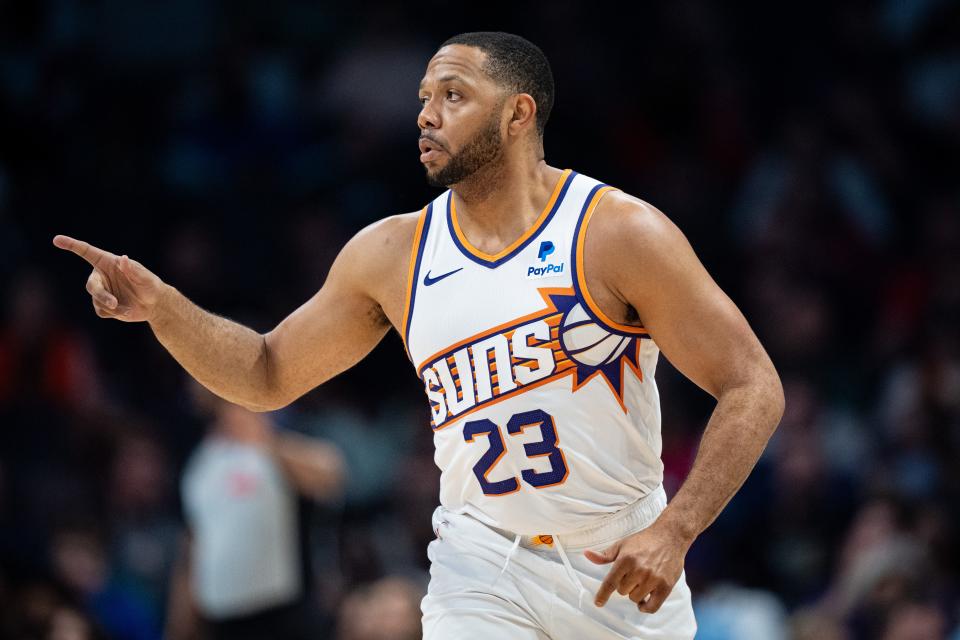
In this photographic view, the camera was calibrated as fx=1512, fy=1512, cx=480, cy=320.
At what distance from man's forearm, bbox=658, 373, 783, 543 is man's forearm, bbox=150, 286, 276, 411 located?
1.46 meters

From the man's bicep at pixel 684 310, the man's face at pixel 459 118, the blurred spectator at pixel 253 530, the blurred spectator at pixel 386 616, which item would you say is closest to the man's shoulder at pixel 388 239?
the man's face at pixel 459 118

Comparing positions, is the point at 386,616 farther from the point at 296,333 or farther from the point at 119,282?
the point at 119,282

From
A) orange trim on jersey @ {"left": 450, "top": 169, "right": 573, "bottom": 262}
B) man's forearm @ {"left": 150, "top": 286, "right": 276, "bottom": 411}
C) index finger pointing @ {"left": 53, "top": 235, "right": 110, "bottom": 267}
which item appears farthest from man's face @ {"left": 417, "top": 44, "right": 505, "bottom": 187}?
index finger pointing @ {"left": 53, "top": 235, "right": 110, "bottom": 267}

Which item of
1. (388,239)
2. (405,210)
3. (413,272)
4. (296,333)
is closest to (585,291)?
(413,272)

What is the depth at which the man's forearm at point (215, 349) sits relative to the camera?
4500 mm

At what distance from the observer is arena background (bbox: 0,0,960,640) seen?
895 centimetres

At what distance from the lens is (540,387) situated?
420 centimetres

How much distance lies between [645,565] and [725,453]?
421mm

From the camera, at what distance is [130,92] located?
37.5 ft

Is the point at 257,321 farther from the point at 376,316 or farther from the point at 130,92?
the point at 376,316

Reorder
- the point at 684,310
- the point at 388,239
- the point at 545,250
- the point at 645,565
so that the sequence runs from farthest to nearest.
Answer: the point at 388,239 < the point at 545,250 < the point at 684,310 < the point at 645,565

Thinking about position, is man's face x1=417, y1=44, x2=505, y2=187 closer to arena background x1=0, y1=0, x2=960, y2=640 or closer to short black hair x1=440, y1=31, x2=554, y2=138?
short black hair x1=440, y1=31, x2=554, y2=138

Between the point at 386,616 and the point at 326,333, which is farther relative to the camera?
the point at 386,616

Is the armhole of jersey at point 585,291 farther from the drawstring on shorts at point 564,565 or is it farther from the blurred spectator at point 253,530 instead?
the blurred spectator at point 253,530
